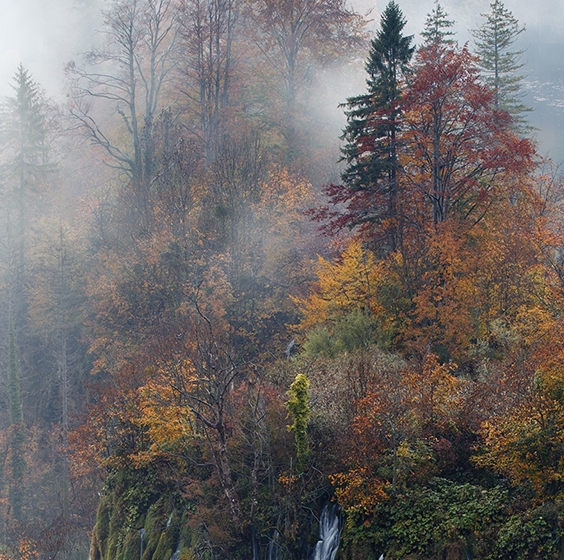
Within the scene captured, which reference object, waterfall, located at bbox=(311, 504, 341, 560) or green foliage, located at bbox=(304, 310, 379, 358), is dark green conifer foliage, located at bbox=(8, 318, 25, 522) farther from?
waterfall, located at bbox=(311, 504, 341, 560)

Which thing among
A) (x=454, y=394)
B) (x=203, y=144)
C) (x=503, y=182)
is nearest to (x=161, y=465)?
(x=454, y=394)

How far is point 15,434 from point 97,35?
5984 cm

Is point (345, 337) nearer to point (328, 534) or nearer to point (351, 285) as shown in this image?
point (351, 285)

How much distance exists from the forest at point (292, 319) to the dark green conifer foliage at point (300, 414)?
58mm

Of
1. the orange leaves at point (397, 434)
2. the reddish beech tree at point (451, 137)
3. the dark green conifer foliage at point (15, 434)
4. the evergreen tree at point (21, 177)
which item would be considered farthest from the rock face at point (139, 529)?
the evergreen tree at point (21, 177)

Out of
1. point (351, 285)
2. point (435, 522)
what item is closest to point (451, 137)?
point (351, 285)

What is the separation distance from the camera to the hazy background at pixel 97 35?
78.0 metres

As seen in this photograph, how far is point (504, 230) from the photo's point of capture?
23453 millimetres

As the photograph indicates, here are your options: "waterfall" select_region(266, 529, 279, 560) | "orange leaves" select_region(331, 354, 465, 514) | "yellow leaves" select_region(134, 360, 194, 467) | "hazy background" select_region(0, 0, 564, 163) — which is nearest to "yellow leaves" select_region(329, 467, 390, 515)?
"orange leaves" select_region(331, 354, 465, 514)

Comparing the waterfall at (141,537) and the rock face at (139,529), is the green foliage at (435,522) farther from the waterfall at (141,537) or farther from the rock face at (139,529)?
the waterfall at (141,537)

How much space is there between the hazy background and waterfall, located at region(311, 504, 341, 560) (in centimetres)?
6537

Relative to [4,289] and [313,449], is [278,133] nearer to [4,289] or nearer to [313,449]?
[4,289]

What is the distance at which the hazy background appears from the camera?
7800cm

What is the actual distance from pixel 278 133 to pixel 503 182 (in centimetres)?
1725
